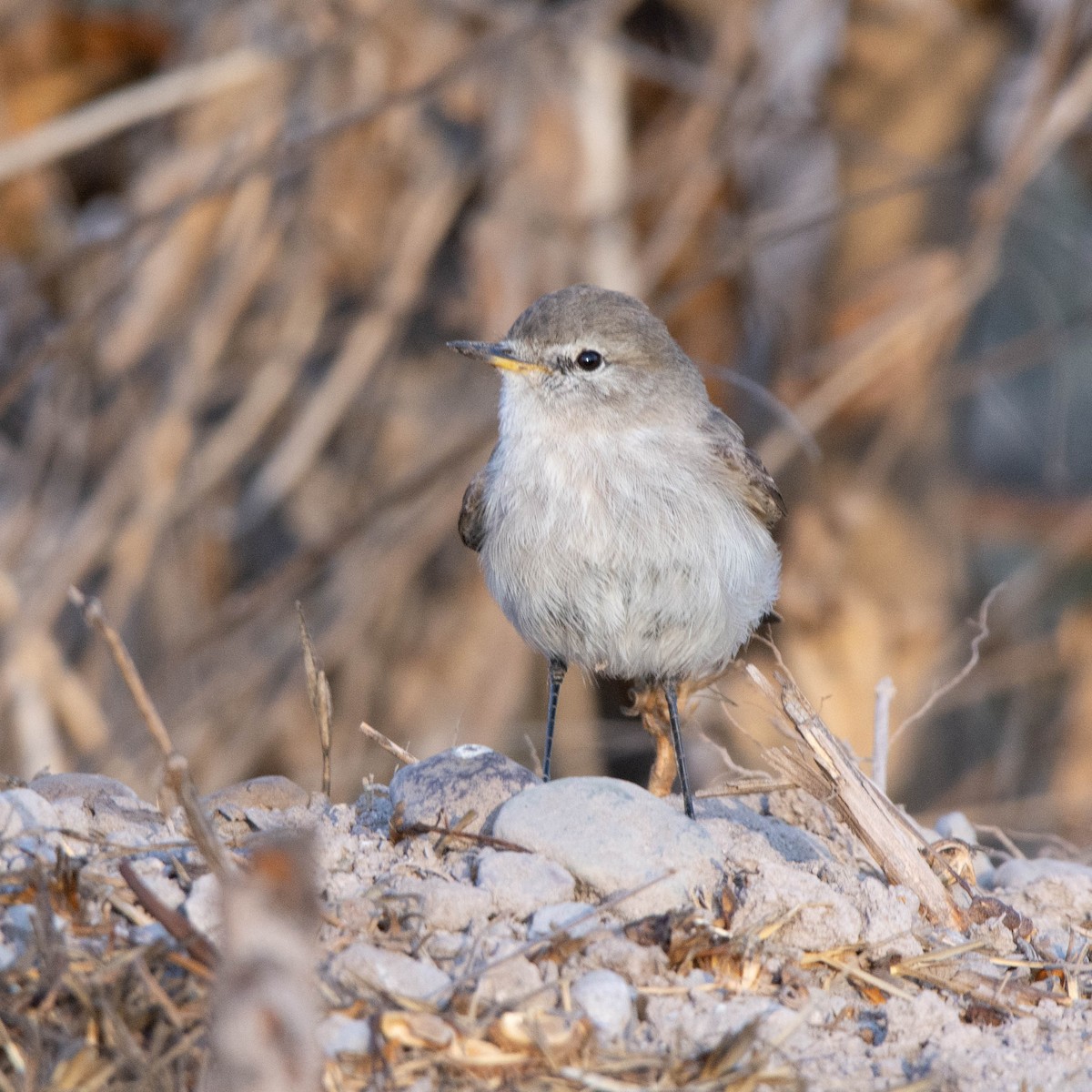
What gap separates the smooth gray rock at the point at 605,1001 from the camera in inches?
97.0

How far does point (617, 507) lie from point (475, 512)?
0.57 m

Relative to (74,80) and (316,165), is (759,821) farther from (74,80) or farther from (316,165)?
(74,80)

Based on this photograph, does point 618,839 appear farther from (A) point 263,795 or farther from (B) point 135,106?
(B) point 135,106

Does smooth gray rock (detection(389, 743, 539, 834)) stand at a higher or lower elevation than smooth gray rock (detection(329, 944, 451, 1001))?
higher

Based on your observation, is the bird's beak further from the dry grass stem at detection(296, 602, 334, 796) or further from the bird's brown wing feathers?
the dry grass stem at detection(296, 602, 334, 796)

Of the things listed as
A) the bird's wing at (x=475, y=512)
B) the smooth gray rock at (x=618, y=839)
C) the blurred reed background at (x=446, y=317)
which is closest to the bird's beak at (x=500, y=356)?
the bird's wing at (x=475, y=512)

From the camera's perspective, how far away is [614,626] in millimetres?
3832

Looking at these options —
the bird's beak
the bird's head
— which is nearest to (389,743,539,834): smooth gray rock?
the bird's head

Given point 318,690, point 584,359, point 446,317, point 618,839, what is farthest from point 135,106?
point 618,839

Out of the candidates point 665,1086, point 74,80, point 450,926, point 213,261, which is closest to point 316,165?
point 213,261

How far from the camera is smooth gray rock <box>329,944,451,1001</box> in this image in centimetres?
244

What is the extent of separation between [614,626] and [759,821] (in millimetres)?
639

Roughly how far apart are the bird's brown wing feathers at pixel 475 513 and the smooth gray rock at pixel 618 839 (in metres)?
1.31

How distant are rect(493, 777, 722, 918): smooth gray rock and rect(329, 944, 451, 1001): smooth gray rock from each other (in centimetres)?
42
